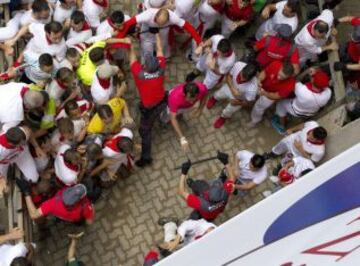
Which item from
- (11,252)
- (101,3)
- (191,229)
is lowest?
(191,229)

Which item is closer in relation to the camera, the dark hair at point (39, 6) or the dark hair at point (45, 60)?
the dark hair at point (45, 60)

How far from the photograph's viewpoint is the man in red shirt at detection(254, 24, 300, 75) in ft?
26.1

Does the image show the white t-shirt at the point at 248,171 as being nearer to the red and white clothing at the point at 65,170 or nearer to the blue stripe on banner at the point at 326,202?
the red and white clothing at the point at 65,170

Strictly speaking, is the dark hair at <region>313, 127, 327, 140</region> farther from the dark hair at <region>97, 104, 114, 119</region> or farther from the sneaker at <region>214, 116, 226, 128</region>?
the dark hair at <region>97, 104, 114, 119</region>

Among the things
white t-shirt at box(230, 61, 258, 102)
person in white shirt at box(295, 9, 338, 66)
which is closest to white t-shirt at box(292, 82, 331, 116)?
white t-shirt at box(230, 61, 258, 102)

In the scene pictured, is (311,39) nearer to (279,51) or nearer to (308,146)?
(279,51)

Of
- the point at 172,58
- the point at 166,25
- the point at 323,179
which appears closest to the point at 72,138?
the point at 166,25

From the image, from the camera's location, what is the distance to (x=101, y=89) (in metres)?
7.24

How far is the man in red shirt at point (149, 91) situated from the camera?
286 inches

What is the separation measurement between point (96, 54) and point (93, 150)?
1268mm

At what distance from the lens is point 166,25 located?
809 centimetres

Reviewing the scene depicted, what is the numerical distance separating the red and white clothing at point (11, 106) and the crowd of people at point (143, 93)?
1 cm

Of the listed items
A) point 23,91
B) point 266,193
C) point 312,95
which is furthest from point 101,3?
point 266,193

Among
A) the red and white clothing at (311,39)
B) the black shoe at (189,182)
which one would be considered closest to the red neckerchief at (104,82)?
the black shoe at (189,182)
